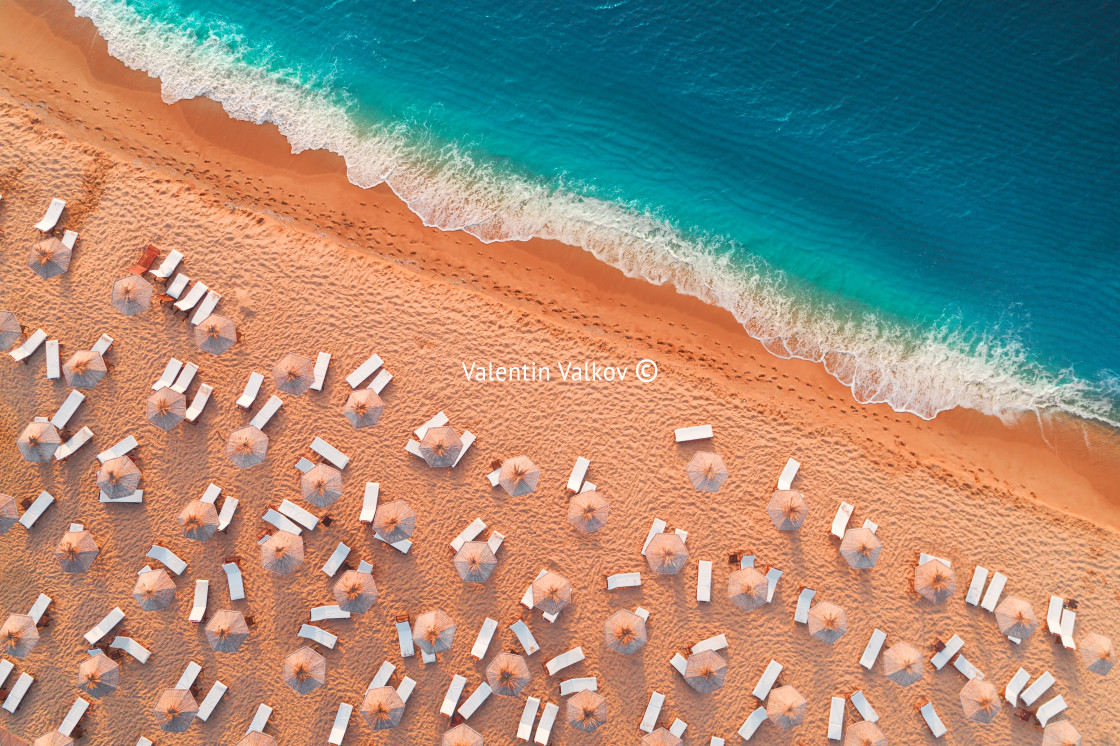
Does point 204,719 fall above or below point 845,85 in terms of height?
below

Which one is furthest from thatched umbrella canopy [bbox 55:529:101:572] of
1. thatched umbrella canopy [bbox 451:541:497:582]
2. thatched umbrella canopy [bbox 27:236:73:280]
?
thatched umbrella canopy [bbox 451:541:497:582]

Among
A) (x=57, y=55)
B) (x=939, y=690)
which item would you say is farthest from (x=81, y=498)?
(x=939, y=690)

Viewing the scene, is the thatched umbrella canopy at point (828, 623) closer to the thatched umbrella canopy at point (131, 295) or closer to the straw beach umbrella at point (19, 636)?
the thatched umbrella canopy at point (131, 295)

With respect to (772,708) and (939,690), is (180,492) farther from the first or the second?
(939,690)

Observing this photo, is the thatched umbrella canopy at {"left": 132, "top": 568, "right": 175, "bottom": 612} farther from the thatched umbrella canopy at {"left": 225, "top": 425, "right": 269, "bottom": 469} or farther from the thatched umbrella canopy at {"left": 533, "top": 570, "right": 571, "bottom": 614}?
the thatched umbrella canopy at {"left": 533, "top": 570, "right": 571, "bottom": 614}

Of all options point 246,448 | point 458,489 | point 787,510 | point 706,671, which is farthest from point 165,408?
point 787,510
